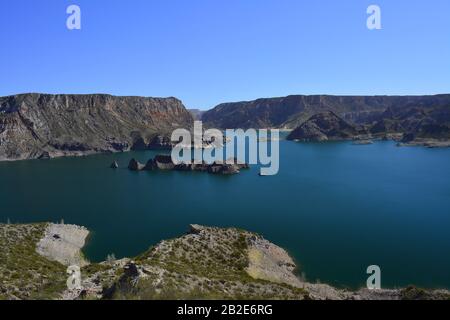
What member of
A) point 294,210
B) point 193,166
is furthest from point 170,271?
point 193,166

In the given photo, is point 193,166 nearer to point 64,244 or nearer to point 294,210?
point 294,210

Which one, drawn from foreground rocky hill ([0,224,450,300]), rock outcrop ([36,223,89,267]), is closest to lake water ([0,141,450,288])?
rock outcrop ([36,223,89,267])

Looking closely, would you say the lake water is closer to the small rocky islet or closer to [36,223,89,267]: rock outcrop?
[36,223,89,267]: rock outcrop

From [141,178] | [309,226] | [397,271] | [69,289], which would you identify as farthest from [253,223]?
[141,178]

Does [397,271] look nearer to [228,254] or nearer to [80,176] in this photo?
[228,254]

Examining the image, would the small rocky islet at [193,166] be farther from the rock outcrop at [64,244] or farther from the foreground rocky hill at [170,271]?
the foreground rocky hill at [170,271]
